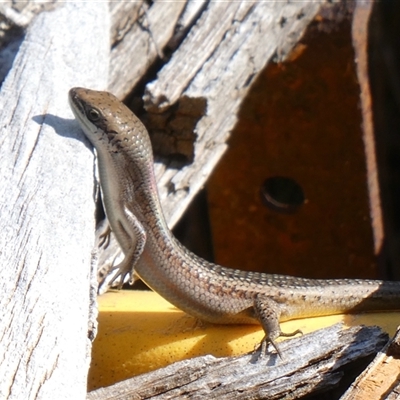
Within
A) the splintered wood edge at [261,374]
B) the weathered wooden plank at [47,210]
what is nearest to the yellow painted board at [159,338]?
the splintered wood edge at [261,374]

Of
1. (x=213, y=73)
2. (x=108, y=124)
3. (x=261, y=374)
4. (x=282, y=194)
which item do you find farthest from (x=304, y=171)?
(x=261, y=374)

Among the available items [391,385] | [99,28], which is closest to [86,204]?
[391,385]

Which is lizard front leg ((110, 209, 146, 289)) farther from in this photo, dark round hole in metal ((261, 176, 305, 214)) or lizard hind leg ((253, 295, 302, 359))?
dark round hole in metal ((261, 176, 305, 214))

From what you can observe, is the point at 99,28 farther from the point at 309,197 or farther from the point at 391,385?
the point at 391,385

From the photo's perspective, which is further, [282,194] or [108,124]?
[282,194]

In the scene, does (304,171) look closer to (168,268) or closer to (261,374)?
(168,268)
